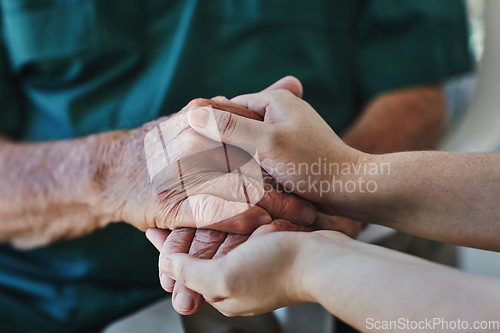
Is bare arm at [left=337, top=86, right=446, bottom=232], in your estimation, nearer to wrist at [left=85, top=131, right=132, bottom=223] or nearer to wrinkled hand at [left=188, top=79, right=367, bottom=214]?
wrinkled hand at [left=188, top=79, right=367, bottom=214]

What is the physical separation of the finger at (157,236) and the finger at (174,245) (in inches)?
0.6

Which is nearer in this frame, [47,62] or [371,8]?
[47,62]

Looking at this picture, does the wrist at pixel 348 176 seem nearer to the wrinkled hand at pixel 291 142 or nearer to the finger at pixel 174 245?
the wrinkled hand at pixel 291 142

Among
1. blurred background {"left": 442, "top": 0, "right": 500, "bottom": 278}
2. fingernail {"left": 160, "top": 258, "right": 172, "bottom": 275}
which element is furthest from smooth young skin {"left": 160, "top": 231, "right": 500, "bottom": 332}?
blurred background {"left": 442, "top": 0, "right": 500, "bottom": 278}

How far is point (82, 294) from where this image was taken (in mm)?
698

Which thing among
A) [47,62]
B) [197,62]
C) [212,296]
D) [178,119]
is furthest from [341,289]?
[47,62]

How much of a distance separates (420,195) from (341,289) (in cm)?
18

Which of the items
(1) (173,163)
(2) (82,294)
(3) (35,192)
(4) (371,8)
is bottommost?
(2) (82,294)

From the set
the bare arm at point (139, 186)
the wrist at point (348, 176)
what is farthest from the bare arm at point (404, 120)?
the bare arm at point (139, 186)

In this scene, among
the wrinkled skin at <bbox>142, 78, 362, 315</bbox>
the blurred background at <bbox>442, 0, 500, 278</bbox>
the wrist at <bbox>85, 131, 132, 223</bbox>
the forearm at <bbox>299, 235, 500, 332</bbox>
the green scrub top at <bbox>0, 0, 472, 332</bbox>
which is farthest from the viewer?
the blurred background at <bbox>442, 0, 500, 278</bbox>

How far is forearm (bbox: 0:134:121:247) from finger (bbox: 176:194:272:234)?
0.55 feet

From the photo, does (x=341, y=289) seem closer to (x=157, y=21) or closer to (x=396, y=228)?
(x=396, y=228)

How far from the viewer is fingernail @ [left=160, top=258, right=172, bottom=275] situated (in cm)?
41

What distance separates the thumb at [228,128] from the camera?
429mm
